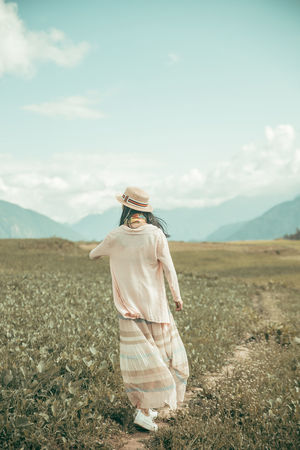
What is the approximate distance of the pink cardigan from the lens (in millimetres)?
5723

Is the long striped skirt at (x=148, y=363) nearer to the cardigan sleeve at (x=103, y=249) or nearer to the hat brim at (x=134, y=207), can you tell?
the cardigan sleeve at (x=103, y=249)

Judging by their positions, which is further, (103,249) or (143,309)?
(103,249)

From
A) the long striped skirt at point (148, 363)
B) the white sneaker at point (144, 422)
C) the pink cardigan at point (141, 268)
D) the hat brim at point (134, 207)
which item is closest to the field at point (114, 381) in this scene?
the white sneaker at point (144, 422)

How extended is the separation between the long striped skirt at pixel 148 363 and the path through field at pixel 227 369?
403mm

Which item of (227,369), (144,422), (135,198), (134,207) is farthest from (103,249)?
(227,369)

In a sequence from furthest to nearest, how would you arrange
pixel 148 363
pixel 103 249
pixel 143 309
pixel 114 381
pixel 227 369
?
pixel 227 369
pixel 114 381
pixel 103 249
pixel 143 309
pixel 148 363

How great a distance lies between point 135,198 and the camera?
Answer: 19.0 ft

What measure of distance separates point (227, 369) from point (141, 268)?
12.3 feet

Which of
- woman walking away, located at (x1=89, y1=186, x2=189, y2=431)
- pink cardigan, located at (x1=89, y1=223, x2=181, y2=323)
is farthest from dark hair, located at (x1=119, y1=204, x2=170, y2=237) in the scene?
pink cardigan, located at (x1=89, y1=223, x2=181, y2=323)

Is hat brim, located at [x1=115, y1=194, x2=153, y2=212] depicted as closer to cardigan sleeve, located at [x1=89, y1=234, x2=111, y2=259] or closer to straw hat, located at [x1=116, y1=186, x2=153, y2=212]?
straw hat, located at [x1=116, y1=186, x2=153, y2=212]

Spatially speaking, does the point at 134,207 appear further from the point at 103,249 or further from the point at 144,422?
the point at 144,422

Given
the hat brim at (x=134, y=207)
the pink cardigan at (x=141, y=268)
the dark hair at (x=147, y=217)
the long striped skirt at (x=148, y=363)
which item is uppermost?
the hat brim at (x=134, y=207)

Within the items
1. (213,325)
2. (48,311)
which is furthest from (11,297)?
(213,325)

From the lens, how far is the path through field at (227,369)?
546 cm
